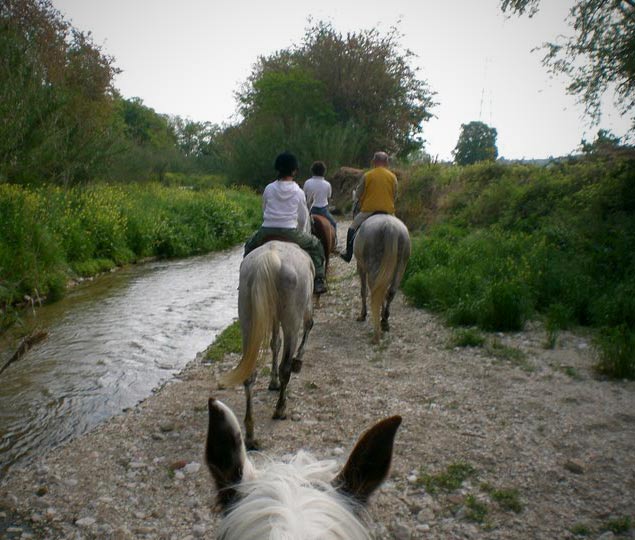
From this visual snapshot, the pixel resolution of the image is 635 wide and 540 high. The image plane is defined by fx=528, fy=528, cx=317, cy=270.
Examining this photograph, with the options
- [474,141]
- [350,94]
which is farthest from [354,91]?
[474,141]

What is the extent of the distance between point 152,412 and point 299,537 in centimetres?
479

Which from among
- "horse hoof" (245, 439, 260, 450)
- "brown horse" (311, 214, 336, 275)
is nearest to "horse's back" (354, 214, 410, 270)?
"brown horse" (311, 214, 336, 275)

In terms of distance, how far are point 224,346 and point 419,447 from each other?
3.87 metres

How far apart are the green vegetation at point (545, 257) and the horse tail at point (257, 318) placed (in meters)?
4.17

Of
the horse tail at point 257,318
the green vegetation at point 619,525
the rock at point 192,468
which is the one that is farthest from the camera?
the horse tail at point 257,318

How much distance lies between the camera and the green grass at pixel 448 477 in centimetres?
413

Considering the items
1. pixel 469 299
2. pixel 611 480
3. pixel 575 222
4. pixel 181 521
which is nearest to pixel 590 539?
pixel 611 480

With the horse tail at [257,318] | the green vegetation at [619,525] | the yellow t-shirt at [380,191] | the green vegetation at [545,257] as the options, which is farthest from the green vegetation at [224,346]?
the green vegetation at [619,525]

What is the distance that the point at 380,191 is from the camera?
8883mm

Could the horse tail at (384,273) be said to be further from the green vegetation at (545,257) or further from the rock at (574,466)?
the rock at (574,466)

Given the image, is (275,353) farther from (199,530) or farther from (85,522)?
(85,522)

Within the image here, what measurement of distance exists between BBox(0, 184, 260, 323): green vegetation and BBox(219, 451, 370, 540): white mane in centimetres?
322

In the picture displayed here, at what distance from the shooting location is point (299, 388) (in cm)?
630

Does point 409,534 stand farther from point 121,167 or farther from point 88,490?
point 121,167
